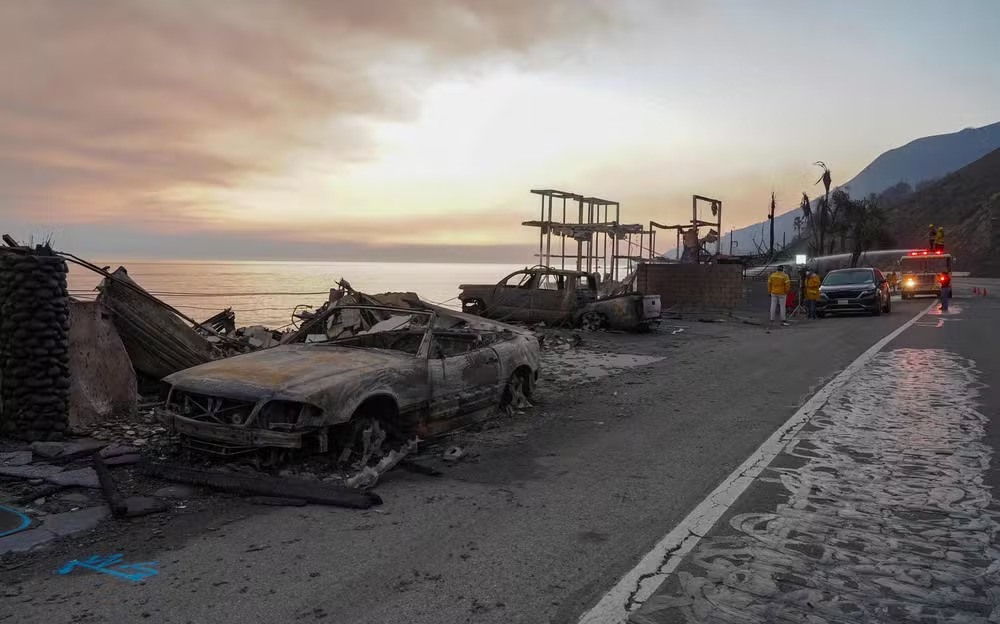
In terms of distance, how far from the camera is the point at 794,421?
24.6ft

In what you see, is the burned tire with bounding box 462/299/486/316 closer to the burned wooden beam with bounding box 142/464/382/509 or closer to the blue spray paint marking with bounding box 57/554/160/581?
the burned wooden beam with bounding box 142/464/382/509

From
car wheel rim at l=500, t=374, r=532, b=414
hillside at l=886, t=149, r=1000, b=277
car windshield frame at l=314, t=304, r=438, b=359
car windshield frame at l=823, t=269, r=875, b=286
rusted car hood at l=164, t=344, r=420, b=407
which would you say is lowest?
car wheel rim at l=500, t=374, r=532, b=414

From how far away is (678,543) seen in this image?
162 inches

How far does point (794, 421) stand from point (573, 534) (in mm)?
4196

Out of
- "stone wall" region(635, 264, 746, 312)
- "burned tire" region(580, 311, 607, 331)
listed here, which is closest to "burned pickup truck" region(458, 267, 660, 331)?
"burned tire" region(580, 311, 607, 331)

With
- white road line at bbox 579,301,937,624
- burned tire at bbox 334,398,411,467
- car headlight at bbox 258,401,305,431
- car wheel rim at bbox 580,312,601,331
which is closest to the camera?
white road line at bbox 579,301,937,624

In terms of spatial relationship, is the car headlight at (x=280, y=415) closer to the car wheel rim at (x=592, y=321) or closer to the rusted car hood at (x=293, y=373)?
the rusted car hood at (x=293, y=373)

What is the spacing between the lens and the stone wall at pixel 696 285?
86.1ft

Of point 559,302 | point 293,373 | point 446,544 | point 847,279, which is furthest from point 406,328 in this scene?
point 847,279

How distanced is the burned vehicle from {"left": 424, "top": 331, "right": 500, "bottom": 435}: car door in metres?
0.01

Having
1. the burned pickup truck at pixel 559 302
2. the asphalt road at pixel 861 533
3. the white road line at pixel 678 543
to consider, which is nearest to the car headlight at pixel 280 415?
the white road line at pixel 678 543

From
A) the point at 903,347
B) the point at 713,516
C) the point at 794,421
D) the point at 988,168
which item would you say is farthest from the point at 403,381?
the point at 988,168

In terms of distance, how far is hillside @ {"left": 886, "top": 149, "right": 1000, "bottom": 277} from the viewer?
84750mm

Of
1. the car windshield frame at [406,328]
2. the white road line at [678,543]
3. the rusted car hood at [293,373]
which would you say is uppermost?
the car windshield frame at [406,328]
